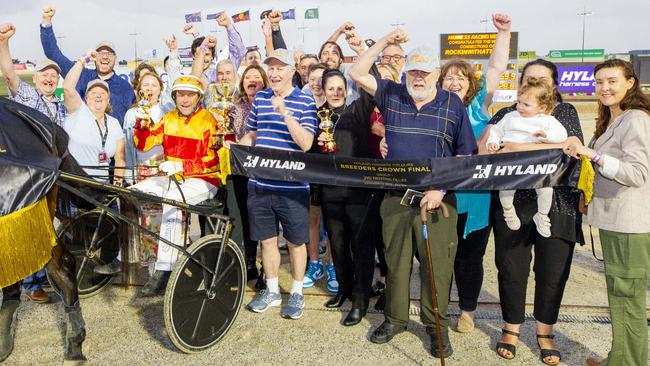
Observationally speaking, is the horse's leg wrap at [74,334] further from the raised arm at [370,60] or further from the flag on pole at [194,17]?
the flag on pole at [194,17]

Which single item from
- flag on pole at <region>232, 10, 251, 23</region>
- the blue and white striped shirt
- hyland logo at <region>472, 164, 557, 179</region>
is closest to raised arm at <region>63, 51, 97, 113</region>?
the blue and white striped shirt

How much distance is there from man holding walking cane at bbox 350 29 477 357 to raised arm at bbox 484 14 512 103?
0.83 metres

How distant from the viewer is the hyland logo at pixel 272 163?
169 inches

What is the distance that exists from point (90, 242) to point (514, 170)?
3.57 m

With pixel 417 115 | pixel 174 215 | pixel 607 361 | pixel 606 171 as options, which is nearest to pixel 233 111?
pixel 174 215

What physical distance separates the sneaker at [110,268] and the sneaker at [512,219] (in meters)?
3.31

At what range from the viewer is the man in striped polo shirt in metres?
4.31

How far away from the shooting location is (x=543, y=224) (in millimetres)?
3586

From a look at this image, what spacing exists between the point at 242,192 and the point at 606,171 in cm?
315

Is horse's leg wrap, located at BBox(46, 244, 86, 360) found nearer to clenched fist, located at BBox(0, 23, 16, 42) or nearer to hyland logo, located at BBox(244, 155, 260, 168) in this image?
hyland logo, located at BBox(244, 155, 260, 168)

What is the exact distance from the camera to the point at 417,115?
12.2 feet

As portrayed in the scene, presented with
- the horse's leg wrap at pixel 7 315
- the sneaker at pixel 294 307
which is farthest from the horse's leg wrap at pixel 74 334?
the sneaker at pixel 294 307

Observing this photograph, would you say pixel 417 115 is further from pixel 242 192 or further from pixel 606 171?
pixel 242 192

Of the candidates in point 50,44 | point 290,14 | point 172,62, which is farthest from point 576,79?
point 50,44
